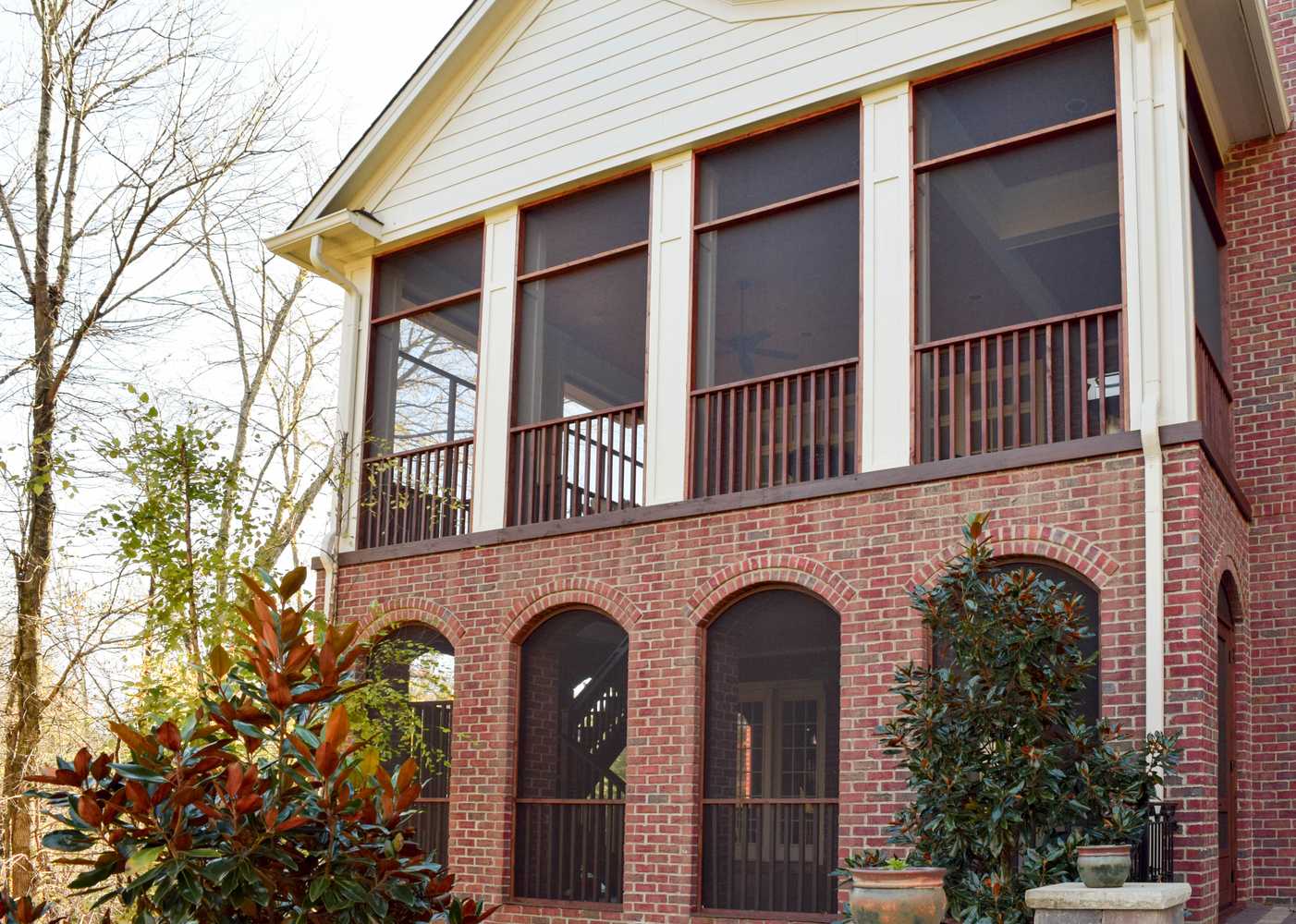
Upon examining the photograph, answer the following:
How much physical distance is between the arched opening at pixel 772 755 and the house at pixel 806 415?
0.03m

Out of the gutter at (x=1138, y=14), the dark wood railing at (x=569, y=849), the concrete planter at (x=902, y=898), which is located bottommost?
the dark wood railing at (x=569, y=849)

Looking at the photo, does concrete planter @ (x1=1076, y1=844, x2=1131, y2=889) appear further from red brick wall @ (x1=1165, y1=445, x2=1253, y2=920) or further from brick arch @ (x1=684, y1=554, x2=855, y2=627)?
brick arch @ (x1=684, y1=554, x2=855, y2=627)

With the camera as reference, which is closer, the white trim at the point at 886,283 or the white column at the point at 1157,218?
the white column at the point at 1157,218

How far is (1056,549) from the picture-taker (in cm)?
866

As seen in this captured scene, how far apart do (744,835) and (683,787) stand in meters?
0.55

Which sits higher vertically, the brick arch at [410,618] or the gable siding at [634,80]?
the gable siding at [634,80]

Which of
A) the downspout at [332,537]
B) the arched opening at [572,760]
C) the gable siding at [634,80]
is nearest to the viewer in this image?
the gable siding at [634,80]

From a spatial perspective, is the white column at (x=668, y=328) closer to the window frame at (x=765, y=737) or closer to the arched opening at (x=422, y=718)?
the window frame at (x=765, y=737)

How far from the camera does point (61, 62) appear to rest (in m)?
15.3

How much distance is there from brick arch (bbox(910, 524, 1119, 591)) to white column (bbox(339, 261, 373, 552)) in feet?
19.4

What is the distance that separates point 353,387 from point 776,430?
472cm

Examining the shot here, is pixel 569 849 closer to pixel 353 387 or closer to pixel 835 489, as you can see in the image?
pixel 835 489

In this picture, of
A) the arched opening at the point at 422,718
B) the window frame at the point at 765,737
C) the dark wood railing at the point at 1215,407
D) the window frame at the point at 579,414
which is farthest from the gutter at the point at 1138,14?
the arched opening at the point at 422,718

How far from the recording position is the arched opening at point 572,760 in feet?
34.8
